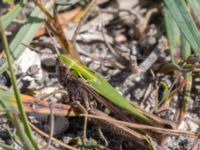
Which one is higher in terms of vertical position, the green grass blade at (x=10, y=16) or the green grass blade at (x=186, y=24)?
the green grass blade at (x=10, y=16)

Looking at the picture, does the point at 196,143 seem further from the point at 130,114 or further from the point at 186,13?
the point at 186,13

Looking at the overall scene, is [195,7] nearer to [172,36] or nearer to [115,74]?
[172,36]

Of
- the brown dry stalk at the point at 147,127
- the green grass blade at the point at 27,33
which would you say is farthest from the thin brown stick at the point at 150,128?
the green grass blade at the point at 27,33

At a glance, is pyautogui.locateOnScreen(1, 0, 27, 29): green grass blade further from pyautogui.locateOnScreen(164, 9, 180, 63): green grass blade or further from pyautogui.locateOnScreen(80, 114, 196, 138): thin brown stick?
pyautogui.locateOnScreen(164, 9, 180, 63): green grass blade

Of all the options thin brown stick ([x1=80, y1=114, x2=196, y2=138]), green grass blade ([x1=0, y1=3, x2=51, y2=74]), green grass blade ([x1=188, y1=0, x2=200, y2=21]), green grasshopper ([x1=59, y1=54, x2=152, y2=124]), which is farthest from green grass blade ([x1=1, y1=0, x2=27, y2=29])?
green grass blade ([x1=188, y1=0, x2=200, y2=21])

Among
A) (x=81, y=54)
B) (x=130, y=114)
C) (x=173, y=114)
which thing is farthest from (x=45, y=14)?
(x=173, y=114)

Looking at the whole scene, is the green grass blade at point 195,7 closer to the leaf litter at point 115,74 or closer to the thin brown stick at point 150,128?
the leaf litter at point 115,74
